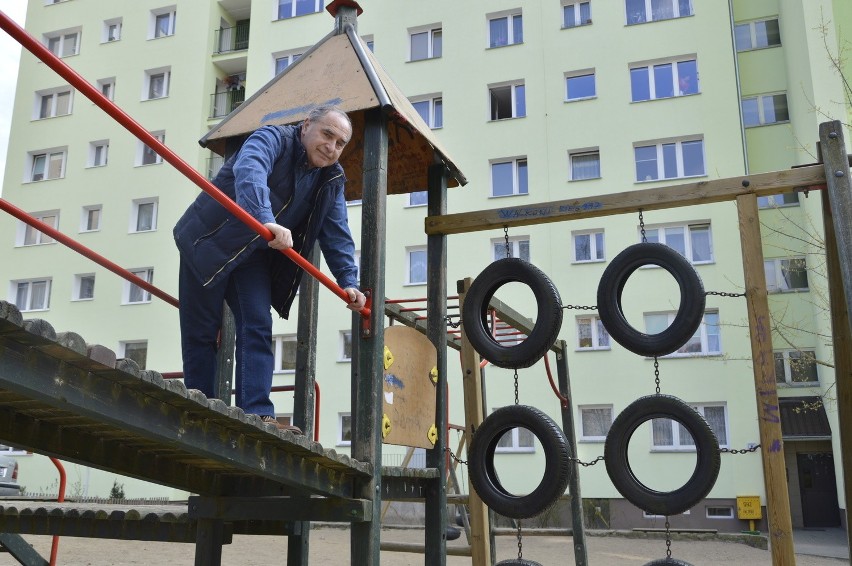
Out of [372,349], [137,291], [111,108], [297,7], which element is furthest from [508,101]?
[111,108]

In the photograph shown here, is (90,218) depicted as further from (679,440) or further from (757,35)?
(757,35)

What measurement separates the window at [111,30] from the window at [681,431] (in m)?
24.0

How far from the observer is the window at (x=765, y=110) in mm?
24141

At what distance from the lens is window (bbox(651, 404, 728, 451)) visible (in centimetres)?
Answer: 2143

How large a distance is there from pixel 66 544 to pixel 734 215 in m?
17.3

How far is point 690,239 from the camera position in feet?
74.1

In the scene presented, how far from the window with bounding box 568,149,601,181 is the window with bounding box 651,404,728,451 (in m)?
7.09

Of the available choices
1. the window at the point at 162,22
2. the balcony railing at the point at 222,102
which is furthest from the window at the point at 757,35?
the window at the point at 162,22

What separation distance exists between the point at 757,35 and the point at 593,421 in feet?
41.0

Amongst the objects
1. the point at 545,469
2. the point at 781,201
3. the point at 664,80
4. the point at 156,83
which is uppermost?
the point at 156,83

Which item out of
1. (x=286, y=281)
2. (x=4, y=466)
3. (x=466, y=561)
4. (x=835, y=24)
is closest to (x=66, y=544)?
(x=4, y=466)

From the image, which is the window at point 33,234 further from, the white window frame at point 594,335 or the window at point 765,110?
the window at point 765,110

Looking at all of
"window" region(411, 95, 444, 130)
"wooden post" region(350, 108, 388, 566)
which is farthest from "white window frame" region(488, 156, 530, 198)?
"wooden post" region(350, 108, 388, 566)

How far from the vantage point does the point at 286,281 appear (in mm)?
4637
